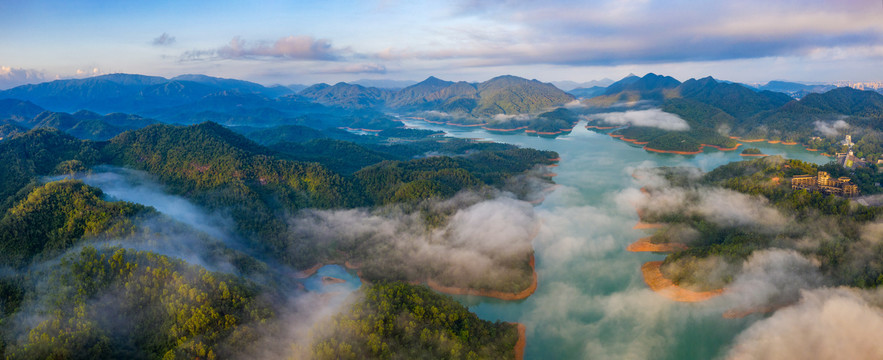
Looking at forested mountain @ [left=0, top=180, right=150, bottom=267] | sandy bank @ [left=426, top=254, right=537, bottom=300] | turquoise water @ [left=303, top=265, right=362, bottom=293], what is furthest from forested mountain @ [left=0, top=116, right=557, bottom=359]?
turquoise water @ [left=303, top=265, right=362, bottom=293]

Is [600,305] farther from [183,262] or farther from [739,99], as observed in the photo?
[739,99]

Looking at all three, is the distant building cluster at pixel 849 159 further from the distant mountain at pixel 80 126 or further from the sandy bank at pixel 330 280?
the distant mountain at pixel 80 126

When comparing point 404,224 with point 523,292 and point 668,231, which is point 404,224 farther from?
point 668,231

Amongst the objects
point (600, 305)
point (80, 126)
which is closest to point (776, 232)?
point (600, 305)

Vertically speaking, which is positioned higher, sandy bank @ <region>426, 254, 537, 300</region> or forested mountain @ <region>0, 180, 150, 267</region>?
forested mountain @ <region>0, 180, 150, 267</region>

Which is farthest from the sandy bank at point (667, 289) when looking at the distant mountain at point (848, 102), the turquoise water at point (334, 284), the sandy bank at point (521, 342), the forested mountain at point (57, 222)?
the distant mountain at point (848, 102)

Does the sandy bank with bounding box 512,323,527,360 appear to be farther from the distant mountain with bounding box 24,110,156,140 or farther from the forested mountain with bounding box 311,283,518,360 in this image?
the distant mountain with bounding box 24,110,156,140
